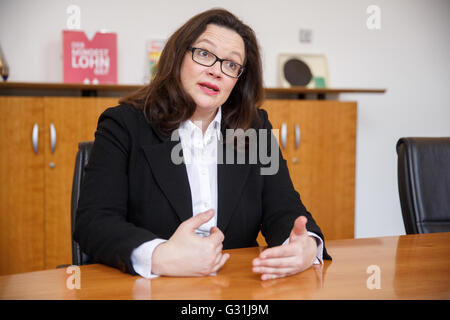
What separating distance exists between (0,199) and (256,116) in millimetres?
1867

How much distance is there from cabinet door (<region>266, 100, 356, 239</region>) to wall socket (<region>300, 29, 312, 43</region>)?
675mm

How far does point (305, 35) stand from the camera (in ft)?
11.4

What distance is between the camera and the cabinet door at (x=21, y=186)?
2.62 m

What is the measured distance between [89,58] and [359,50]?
2224mm

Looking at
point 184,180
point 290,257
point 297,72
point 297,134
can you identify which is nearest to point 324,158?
point 297,134

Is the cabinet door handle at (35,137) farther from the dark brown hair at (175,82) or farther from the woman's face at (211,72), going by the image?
the woman's face at (211,72)

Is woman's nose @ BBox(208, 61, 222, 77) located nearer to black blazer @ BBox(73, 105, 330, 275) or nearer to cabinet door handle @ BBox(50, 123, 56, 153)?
black blazer @ BBox(73, 105, 330, 275)

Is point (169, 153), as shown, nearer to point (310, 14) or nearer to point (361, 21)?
point (310, 14)

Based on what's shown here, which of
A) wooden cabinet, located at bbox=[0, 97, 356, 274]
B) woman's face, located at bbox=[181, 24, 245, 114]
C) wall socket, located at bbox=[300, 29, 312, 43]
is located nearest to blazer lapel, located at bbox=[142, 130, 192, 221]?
woman's face, located at bbox=[181, 24, 245, 114]

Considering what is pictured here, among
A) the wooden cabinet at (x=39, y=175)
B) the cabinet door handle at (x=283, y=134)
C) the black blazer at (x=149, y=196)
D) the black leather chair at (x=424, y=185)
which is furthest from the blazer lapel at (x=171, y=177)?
the cabinet door handle at (x=283, y=134)

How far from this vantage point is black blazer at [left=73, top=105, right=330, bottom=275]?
1.07 m

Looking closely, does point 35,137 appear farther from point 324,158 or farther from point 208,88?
point 324,158

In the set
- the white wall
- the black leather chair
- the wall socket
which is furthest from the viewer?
the wall socket
